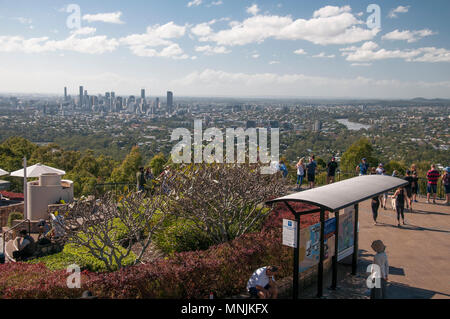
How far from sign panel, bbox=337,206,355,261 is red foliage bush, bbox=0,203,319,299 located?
1088mm

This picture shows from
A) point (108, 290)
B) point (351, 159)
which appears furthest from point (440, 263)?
point (351, 159)

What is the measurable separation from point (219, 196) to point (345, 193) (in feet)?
10.7

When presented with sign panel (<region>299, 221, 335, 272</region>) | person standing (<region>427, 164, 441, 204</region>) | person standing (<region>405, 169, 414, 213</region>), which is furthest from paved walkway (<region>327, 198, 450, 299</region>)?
sign panel (<region>299, 221, 335, 272</region>)

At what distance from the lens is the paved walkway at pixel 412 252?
809 centimetres

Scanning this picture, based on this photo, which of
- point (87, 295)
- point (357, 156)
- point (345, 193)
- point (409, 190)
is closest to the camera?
point (87, 295)

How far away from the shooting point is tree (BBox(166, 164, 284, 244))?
378 inches

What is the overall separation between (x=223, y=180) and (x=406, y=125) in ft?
277

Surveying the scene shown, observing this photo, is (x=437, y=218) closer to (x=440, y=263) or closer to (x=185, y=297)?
(x=440, y=263)

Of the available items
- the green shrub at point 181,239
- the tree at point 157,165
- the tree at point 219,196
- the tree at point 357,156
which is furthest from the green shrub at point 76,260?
the tree at point 357,156

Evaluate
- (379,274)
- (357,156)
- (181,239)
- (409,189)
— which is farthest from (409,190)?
(357,156)

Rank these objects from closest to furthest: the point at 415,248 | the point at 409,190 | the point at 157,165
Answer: the point at 415,248, the point at 409,190, the point at 157,165

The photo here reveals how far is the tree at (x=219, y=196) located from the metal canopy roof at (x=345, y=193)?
7.54 feet

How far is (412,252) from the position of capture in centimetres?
1027

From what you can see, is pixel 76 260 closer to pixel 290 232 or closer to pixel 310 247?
pixel 290 232
